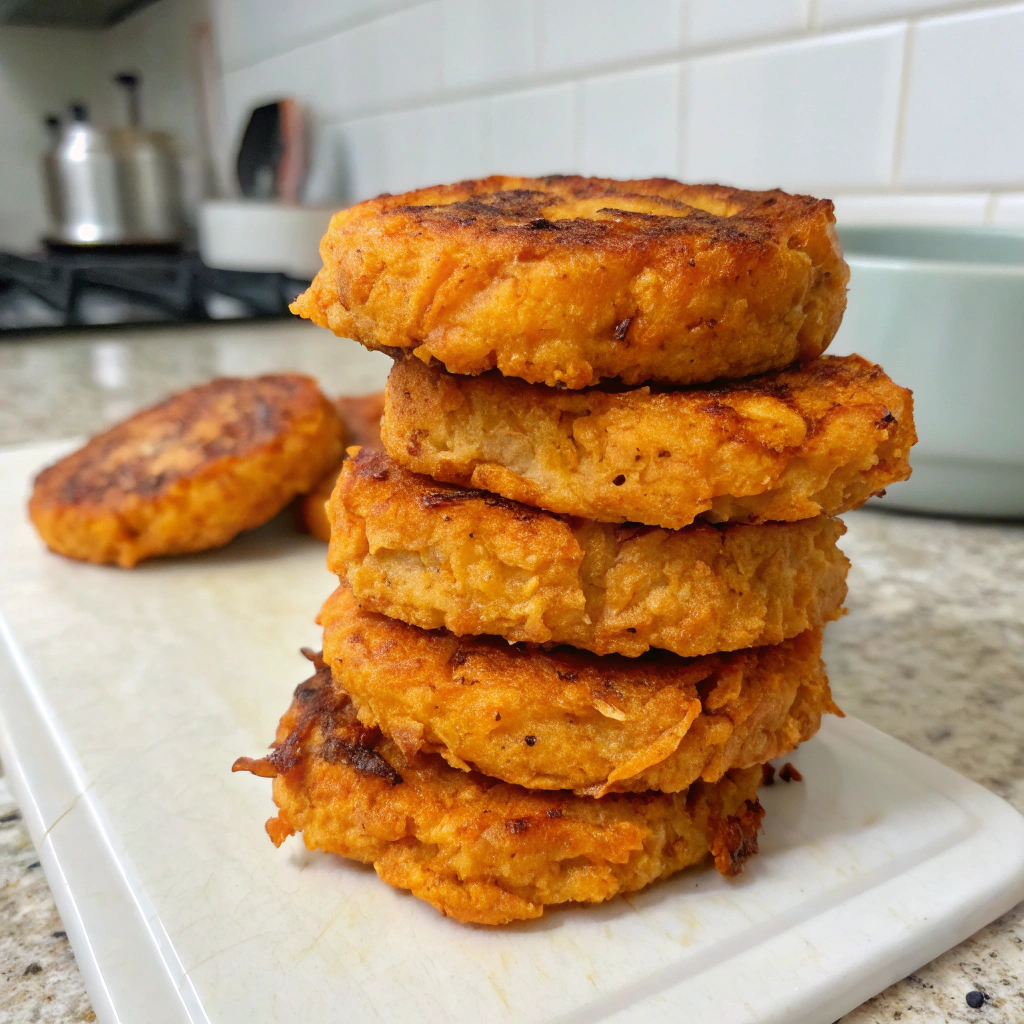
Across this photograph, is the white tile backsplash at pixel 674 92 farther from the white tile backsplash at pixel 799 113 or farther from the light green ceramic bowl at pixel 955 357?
the light green ceramic bowl at pixel 955 357

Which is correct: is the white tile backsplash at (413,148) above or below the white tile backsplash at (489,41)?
below

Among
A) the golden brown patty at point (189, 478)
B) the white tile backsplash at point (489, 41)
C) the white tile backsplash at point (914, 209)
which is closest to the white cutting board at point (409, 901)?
the golden brown patty at point (189, 478)

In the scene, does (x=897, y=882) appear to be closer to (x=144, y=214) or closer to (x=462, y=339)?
(x=462, y=339)

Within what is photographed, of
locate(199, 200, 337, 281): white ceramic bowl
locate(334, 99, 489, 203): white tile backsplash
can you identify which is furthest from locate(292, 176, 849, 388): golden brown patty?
locate(199, 200, 337, 281): white ceramic bowl

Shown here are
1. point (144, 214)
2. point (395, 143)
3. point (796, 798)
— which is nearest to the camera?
point (796, 798)

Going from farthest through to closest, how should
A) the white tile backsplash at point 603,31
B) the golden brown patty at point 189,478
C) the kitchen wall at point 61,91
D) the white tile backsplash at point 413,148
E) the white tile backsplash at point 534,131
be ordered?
the kitchen wall at point 61,91
the white tile backsplash at point 413,148
the white tile backsplash at point 534,131
the white tile backsplash at point 603,31
the golden brown patty at point 189,478

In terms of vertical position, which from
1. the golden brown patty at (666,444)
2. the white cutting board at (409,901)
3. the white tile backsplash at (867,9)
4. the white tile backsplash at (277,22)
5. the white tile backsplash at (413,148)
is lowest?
the white cutting board at (409,901)

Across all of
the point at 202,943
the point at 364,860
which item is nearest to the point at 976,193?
the point at 364,860
